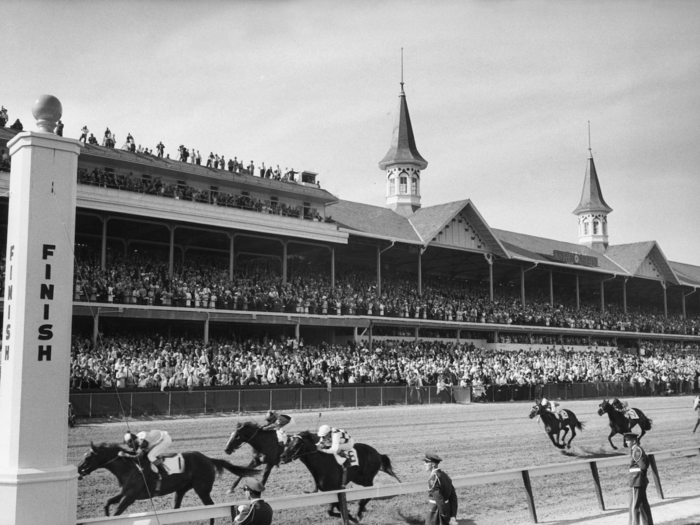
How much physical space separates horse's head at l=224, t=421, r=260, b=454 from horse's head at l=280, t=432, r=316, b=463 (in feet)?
3.08

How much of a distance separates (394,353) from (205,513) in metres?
25.7

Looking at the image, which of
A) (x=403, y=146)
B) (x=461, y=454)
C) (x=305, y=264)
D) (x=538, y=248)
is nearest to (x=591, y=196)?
(x=538, y=248)

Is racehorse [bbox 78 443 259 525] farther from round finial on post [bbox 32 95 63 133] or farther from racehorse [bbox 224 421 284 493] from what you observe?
round finial on post [bbox 32 95 63 133]

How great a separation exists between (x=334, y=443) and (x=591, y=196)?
65.0 metres

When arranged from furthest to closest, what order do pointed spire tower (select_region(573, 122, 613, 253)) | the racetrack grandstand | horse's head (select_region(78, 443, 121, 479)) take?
pointed spire tower (select_region(573, 122, 613, 253)) → the racetrack grandstand → horse's head (select_region(78, 443, 121, 479))

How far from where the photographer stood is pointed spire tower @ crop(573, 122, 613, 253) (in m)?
66.8

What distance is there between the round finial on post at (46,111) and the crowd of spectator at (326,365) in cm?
1506

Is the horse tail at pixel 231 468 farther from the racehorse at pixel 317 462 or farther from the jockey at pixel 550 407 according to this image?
the jockey at pixel 550 407

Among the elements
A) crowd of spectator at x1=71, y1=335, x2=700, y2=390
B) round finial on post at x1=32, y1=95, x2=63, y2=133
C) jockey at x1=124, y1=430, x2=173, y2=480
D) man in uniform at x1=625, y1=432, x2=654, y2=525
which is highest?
round finial on post at x1=32, y1=95, x2=63, y2=133

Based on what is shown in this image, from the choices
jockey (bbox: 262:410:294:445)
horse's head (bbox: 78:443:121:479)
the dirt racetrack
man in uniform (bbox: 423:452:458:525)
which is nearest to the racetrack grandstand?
the dirt racetrack

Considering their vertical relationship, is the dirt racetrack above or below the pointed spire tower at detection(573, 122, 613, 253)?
below

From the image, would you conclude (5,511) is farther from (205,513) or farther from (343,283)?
(343,283)

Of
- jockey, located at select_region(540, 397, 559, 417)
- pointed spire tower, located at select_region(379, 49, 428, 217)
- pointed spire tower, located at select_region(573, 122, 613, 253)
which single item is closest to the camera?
jockey, located at select_region(540, 397, 559, 417)

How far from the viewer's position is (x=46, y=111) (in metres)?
6.09
